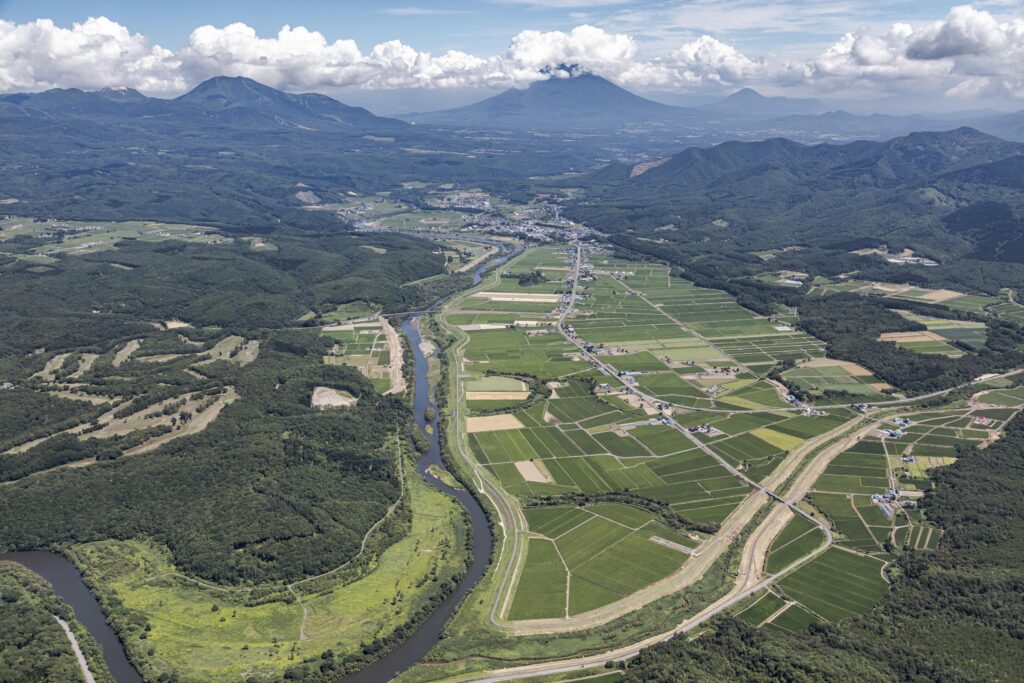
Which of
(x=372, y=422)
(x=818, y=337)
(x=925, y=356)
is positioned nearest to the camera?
(x=372, y=422)

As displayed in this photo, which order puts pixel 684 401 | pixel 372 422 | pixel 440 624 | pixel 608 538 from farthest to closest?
pixel 684 401
pixel 372 422
pixel 608 538
pixel 440 624

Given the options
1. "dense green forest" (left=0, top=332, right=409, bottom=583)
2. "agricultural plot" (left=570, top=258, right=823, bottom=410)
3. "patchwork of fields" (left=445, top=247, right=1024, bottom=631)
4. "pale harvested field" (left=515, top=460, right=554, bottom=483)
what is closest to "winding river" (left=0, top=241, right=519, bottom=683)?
"dense green forest" (left=0, top=332, right=409, bottom=583)

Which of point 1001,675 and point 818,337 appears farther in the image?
point 818,337

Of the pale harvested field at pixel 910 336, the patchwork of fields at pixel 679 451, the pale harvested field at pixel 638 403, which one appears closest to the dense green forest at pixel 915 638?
the patchwork of fields at pixel 679 451

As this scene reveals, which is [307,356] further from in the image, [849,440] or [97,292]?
[849,440]

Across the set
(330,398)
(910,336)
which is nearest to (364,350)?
(330,398)

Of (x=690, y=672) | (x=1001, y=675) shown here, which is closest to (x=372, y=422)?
(x=690, y=672)
